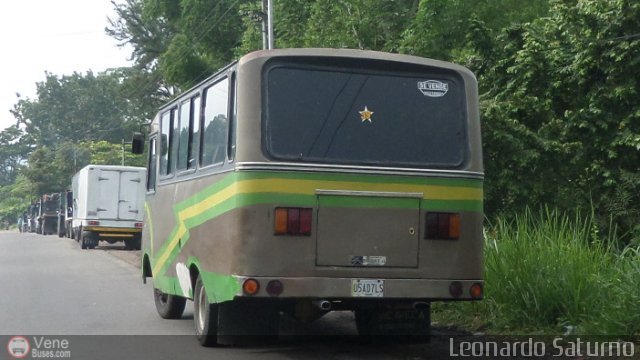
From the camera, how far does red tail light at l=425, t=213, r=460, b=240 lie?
860cm

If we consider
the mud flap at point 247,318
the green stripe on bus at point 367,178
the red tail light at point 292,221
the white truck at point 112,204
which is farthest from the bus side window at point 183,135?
the white truck at point 112,204

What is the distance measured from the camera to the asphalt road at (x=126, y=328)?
9242 mm

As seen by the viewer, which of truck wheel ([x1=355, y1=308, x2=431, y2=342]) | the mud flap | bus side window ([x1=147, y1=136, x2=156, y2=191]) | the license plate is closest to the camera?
the license plate

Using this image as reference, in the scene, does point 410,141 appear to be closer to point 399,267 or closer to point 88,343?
point 399,267

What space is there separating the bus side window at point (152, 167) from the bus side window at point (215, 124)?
3076 millimetres

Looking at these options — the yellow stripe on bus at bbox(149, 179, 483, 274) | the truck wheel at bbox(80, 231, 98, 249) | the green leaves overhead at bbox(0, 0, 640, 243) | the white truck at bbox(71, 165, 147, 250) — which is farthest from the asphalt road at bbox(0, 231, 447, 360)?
the truck wheel at bbox(80, 231, 98, 249)

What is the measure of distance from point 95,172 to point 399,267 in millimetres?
25466

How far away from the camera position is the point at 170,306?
39.7 feet

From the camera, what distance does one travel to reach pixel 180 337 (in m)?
10.4

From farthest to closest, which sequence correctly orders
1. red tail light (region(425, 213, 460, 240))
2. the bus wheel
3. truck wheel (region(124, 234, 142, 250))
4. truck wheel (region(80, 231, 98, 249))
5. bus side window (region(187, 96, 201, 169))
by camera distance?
truck wheel (region(124, 234, 142, 250)) < truck wheel (region(80, 231, 98, 249)) < the bus wheel < bus side window (region(187, 96, 201, 169)) < red tail light (region(425, 213, 460, 240))

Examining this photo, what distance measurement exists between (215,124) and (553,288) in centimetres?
396
